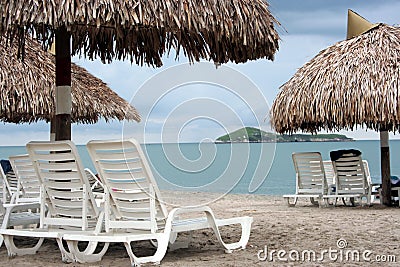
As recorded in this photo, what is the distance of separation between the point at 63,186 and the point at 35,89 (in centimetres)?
406

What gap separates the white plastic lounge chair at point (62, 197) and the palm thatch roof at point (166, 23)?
912 millimetres

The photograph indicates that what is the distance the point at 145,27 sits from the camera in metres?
5.30

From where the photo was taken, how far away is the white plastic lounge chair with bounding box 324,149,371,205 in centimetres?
998

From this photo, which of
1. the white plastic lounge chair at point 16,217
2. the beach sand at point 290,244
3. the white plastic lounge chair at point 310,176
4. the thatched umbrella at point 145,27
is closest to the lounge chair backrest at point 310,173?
the white plastic lounge chair at point 310,176

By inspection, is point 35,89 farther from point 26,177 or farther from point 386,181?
point 386,181

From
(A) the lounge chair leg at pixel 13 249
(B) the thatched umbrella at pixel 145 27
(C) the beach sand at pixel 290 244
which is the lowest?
(C) the beach sand at pixel 290 244

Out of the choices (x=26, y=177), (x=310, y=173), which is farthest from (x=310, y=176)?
(x=26, y=177)

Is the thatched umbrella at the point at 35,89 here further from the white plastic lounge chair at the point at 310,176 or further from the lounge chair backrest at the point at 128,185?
the lounge chair backrest at the point at 128,185

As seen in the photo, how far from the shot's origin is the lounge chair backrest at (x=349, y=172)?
9.98 meters

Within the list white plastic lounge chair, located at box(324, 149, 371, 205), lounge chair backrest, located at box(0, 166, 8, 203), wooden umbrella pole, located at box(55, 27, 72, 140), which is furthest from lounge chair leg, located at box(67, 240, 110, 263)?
white plastic lounge chair, located at box(324, 149, 371, 205)

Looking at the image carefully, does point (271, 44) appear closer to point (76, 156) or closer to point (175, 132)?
point (175, 132)

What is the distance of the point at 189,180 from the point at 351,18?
4943 mm

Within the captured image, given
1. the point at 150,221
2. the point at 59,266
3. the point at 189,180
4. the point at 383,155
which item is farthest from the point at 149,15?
the point at 383,155

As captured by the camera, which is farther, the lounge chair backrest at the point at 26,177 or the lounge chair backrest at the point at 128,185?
the lounge chair backrest at the point at 26,177
